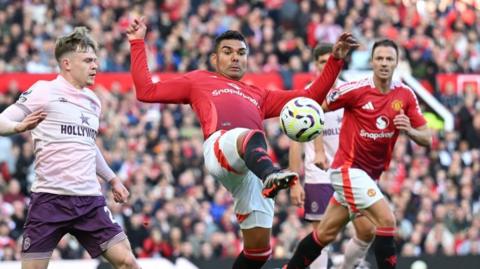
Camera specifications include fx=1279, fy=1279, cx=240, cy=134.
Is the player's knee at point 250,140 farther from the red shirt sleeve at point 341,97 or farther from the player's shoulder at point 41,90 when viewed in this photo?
the red shirt sleeve at point 341,97

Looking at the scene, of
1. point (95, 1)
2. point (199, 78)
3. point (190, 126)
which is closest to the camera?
point (199, 78)

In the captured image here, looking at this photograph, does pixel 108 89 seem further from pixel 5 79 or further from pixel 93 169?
pixel 93 169

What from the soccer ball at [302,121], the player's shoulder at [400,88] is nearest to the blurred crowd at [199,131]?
the player's shoulder at [400,88]

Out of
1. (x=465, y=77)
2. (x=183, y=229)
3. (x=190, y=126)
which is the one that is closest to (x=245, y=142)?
(x=183, y=229)

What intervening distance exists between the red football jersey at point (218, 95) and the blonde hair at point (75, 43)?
379mm

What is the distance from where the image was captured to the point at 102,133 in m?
20.4

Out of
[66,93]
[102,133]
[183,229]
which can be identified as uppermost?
[66,93]

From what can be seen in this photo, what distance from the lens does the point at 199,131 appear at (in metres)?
21.3

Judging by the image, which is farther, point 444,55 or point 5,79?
point 444,55

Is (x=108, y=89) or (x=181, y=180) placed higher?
(x=108, y=89)

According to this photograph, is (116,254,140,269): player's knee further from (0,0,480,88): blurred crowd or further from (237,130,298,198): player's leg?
(0,0,480,88): blurred crowd

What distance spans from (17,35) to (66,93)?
1218 centimetres

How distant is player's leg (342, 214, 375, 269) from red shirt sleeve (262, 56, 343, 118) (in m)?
1.88

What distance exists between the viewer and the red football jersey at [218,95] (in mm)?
10602
